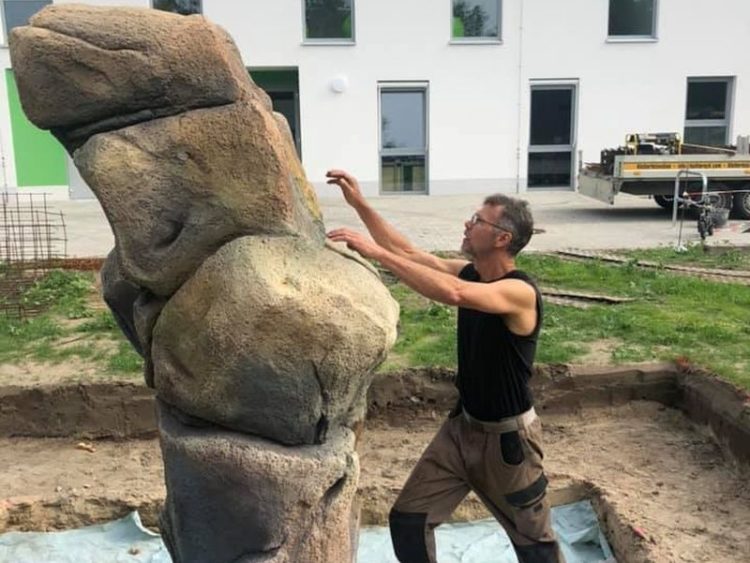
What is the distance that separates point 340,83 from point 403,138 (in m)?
1.95

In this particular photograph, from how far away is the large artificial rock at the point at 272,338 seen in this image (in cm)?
246

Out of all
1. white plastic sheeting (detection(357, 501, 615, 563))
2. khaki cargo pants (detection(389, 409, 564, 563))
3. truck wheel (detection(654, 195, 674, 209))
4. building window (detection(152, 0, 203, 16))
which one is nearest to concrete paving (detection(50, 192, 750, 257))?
truck wheel (detection(654, 195, 674, 209))

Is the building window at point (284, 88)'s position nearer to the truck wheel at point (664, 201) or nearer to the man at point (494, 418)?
the truck wheel at point (664, 201)

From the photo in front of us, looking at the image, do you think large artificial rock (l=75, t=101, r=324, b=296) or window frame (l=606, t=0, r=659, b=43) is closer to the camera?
large artificial rock (l=75, t=101, r=324, b=296)

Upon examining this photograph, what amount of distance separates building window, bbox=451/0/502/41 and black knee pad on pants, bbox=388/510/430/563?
15.8 metres

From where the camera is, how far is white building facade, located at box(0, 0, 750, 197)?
17609 millimetres

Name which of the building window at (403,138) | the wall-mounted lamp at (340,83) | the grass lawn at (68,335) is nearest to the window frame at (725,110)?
the building window at (403,138)

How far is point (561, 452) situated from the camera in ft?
18.6

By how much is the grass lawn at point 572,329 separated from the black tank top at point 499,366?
281 centimetres

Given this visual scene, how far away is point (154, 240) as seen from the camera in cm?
262

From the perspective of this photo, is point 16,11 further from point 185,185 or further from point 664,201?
point 185,185

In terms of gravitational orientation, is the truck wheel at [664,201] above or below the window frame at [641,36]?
below

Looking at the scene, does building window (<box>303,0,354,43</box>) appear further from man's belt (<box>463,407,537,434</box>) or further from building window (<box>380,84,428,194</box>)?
man's belt (<box>463,407,537,434</box>)

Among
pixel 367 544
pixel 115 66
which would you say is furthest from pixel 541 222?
pixel 115 66
